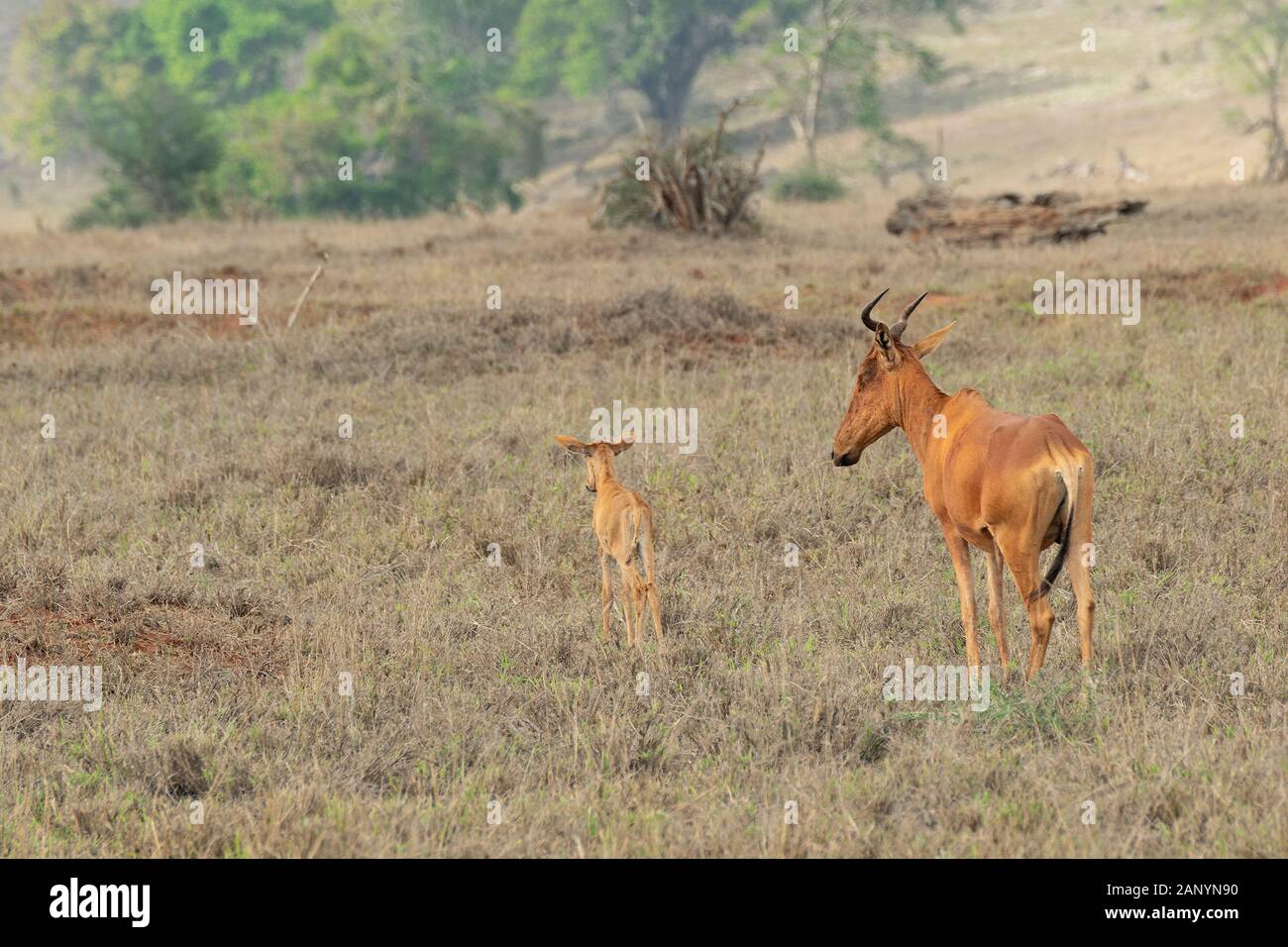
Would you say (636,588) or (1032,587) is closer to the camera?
(1032,587)

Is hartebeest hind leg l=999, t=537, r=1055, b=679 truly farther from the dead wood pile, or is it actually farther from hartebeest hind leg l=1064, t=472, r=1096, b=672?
the dead wood pile

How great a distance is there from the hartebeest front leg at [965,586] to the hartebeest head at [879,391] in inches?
22.1

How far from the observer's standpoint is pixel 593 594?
7297 millimetres

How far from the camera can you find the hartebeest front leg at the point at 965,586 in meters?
5.57

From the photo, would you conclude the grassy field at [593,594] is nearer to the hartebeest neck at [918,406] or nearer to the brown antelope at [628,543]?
the brown antelope at [628,543]

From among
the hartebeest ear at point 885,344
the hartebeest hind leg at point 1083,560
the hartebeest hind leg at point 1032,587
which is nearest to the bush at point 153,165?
the hartebeest ear at point 885,344

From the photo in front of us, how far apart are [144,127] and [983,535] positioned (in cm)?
3666

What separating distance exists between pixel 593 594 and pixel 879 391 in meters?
2.09

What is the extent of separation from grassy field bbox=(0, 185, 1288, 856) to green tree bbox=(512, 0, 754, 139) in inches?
1891

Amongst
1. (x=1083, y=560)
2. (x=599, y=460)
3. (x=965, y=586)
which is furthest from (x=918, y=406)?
(x=599, y=460)

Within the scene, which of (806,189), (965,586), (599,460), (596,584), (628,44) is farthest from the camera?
(628,44)

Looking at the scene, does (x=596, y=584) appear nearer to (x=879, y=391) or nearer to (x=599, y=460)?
(x=599, y=460)
